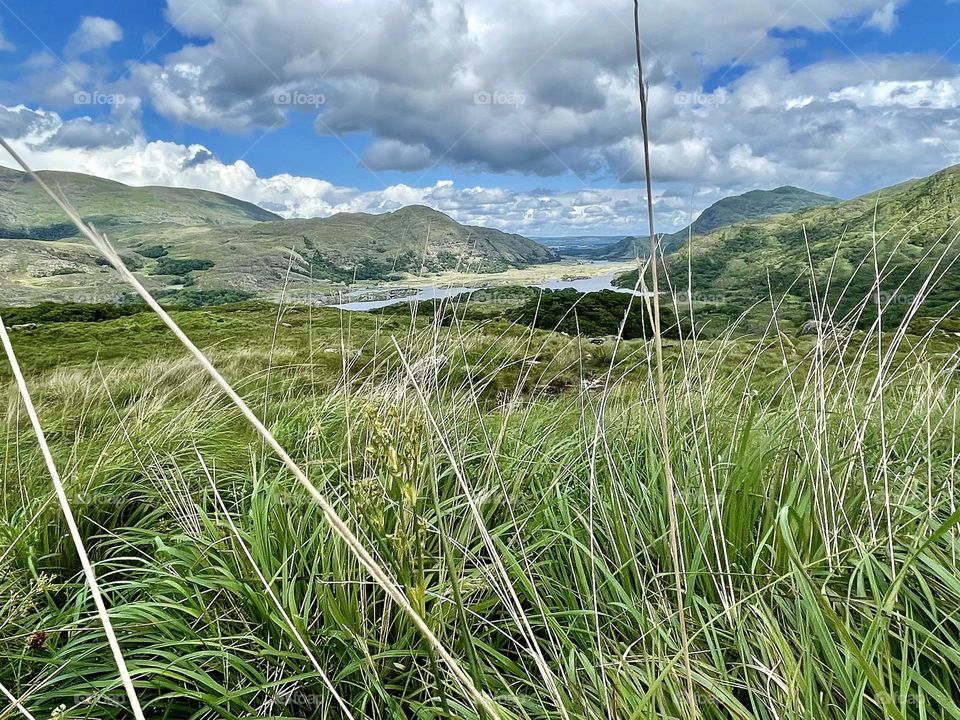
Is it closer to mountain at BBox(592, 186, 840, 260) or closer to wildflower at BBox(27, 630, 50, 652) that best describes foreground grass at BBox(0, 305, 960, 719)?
wildflower at BBox(27, 630, 50, 652)

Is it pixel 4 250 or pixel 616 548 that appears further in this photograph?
pixel 4 250

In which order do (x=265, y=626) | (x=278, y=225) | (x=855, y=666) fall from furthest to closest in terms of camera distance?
(x=278, y=225), (x=265, y=626), (x=855, y=666)

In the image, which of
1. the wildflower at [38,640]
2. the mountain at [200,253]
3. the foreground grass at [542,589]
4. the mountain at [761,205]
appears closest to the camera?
the foreground grass at [542,589]

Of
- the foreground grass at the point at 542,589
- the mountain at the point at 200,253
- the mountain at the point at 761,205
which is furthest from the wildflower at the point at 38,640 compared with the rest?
the mountain at the point at 761,205

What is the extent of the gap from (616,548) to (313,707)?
1253 mm

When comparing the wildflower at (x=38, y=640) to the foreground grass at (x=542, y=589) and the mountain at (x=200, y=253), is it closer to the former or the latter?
the foreground grass at (x=542, y=589)

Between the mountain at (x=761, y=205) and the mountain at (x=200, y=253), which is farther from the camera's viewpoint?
the mountain at (x=761, y=205)

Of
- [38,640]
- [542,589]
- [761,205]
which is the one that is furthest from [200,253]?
[542,589]

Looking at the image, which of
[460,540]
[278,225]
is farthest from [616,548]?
[278,225]

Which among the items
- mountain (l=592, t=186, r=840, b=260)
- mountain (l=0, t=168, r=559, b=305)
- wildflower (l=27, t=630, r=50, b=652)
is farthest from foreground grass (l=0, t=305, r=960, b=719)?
mountain (l=592, t=186, r=840, b=260)

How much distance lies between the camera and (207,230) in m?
190

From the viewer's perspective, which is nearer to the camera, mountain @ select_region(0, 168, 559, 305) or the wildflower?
the wildflower

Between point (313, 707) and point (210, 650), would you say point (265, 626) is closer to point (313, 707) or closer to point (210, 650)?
point (210, 650)

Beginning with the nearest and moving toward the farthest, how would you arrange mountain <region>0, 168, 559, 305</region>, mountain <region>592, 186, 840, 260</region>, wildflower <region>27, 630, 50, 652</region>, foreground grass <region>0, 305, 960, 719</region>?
foreground grass <region>0, 305, 960, 719</region>
wildflower <region>27, 630, 50, 652</region>
mountain <region>0, 168, 559, 305</region>
mountain <region>592, 186, 840, 260</region>
